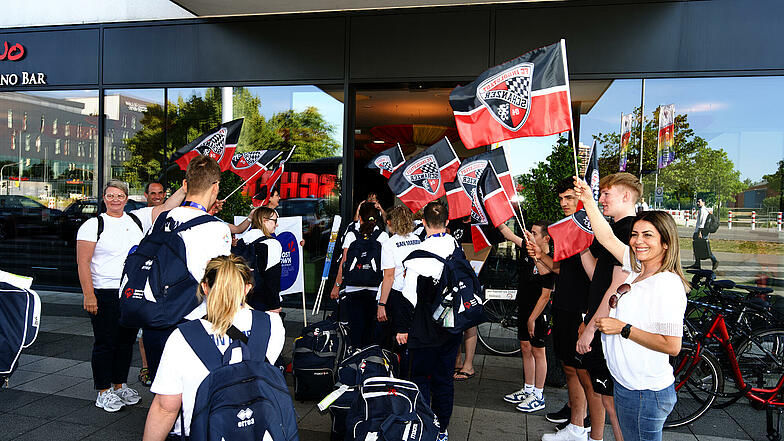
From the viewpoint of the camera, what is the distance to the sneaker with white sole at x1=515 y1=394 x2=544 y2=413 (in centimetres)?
523

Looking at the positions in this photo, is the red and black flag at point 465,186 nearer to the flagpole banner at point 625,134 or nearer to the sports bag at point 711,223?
the flagpole banner at point 625,134

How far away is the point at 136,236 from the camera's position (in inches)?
199

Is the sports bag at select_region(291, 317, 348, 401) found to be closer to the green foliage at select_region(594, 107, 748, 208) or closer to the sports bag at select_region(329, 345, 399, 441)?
the sports bag at select_region(329, 345, 399, 441)

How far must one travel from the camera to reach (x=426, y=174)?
692 centimetres

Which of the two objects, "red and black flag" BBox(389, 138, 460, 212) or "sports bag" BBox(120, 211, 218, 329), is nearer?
"sports bag" BBox(120, 211, 218, 329)

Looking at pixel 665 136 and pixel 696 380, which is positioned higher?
pixel 665 136

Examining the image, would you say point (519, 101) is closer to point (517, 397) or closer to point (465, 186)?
point (465, 186)

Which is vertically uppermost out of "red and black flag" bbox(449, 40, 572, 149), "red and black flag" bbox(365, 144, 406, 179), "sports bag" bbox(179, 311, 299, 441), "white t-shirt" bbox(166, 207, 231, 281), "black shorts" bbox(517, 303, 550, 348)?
"red and black flag" bbox(449, 40, 572, 149)

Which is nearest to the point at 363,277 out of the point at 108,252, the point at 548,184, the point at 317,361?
Result: the point at 317,361

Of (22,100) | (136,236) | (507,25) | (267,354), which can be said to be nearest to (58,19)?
(22,100)

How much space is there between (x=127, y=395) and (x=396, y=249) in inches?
117

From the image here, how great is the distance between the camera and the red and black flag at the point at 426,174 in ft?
22.3

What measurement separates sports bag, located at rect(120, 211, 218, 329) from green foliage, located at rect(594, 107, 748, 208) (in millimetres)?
6571

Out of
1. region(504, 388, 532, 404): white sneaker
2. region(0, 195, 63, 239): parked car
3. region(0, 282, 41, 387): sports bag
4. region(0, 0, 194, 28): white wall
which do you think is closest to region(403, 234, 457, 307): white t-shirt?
region(504, 388, 532, 404): white sneaker
